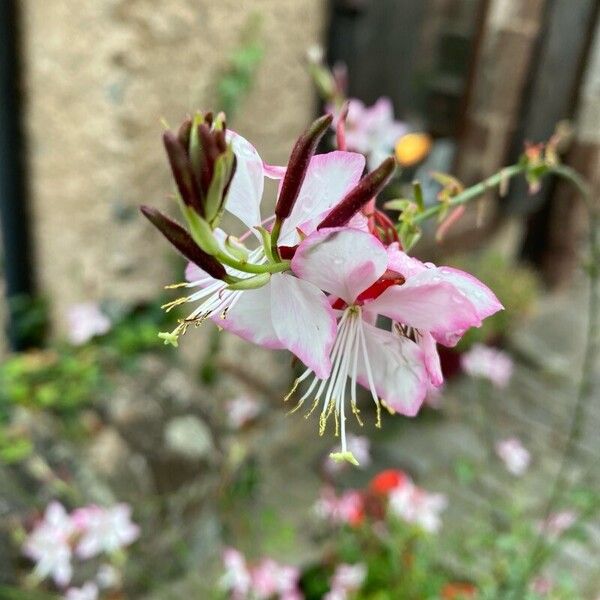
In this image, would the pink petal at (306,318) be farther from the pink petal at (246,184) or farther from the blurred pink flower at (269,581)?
the blurred pink flower at (269,581)

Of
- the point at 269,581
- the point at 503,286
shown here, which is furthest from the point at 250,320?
the point at 503,286

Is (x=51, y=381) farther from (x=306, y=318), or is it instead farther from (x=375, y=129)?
(x=306, y=318)

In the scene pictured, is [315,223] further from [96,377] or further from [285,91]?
[285,91]

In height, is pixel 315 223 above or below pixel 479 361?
above

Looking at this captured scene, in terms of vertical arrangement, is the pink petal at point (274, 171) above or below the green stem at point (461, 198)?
above

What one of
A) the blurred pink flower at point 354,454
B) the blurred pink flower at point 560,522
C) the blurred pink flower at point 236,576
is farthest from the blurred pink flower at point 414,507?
the blurred pink flower at point 236,576

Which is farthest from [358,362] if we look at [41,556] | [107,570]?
[107,570]

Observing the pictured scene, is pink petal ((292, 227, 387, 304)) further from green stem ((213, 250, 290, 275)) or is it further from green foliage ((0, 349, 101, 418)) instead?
green foliage ((0, 349, 101, 418))
